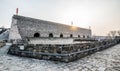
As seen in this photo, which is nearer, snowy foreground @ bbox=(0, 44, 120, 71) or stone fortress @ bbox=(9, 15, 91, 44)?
snowy foreground @ bbox=(0, 44, 120, 71)

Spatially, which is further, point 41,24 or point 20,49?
point 41,24

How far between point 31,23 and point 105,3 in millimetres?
11233

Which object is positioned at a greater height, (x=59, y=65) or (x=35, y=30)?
(x=35, y=30)

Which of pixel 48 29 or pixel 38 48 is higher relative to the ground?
pixel 48 29

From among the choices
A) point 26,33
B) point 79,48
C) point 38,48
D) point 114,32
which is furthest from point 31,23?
point 114,32

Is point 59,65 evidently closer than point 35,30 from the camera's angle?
Yes

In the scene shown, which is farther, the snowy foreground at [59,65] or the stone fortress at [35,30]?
the stone fortress at [35,30]

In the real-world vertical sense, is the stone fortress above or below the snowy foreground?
above

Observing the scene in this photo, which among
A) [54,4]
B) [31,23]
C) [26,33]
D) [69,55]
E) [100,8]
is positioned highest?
[54,4]

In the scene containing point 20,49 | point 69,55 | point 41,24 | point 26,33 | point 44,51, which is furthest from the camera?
point 41,24

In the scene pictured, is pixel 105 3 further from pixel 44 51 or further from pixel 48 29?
pixel 44 51

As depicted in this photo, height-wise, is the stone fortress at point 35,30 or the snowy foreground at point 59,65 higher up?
the stone fortress at point 35,30

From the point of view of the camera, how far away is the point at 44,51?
17.0ft

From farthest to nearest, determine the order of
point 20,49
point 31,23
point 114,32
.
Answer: point 114,32 < point 31,23 < point 20,49
